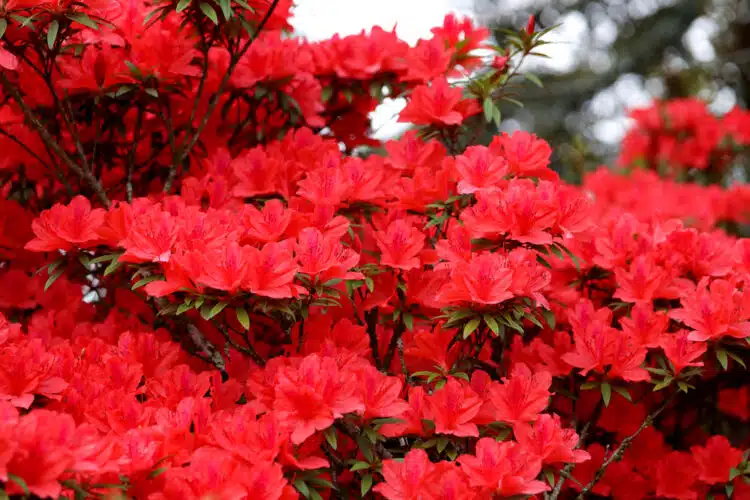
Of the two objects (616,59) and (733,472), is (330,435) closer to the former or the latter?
(733,472)

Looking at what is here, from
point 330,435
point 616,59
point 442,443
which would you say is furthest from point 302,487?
point 616,59

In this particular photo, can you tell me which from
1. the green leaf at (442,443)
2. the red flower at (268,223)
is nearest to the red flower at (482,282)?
the green leaf at (442,443)

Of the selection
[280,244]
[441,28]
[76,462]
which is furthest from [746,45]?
[76,462]

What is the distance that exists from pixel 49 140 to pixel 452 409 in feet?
3.82

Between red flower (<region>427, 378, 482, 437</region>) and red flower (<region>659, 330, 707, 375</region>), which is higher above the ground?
red flower (<region>659, 330, 707, 375</region>)

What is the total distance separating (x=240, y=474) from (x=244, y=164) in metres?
0.94

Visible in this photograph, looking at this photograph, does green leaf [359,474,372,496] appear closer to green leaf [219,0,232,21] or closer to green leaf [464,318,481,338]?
green leaf [464,318,481,338]

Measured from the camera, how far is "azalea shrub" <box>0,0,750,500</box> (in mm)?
1626

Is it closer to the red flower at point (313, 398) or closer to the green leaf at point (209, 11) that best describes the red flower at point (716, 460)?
the red flower at point (313, 398)

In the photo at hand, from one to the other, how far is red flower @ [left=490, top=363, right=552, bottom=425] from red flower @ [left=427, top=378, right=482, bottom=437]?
0.07 m

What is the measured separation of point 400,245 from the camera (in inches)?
76.9

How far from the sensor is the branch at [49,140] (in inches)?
80.9

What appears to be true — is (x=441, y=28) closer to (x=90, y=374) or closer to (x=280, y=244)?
(x=280, y=244)

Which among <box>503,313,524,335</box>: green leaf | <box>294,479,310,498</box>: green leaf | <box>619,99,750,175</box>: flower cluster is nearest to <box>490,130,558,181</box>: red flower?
<box>503,313,524,335</box>: green leaf
